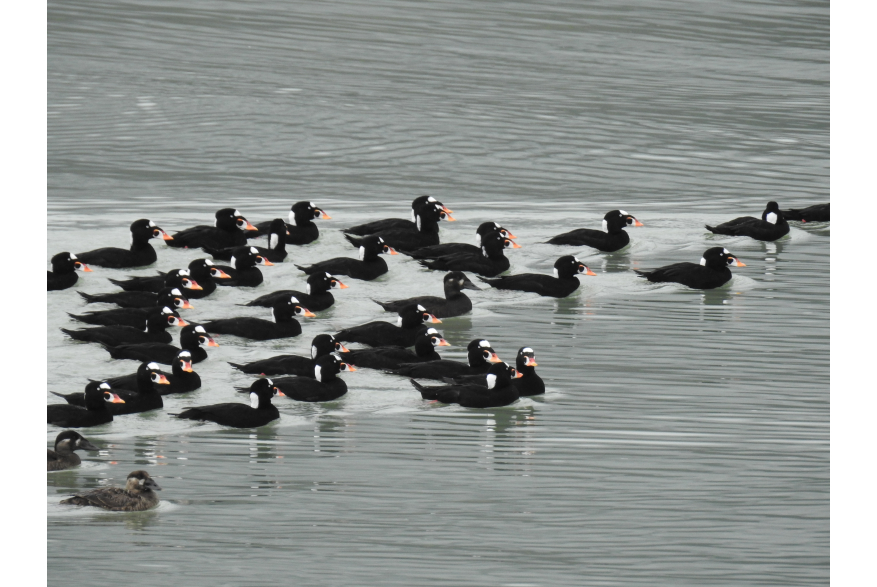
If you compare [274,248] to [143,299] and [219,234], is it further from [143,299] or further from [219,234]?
[143,299]

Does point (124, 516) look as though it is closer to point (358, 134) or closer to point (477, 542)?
point (477, 542)

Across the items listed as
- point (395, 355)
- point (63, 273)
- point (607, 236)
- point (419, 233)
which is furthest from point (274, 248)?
point (395, 355)

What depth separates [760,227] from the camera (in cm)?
1717

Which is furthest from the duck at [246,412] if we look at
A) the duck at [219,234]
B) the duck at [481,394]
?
the duck at [219,234]

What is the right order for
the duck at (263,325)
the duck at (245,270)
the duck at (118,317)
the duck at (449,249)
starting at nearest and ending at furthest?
1. the duck at (263,325)
2. the duck at (118,317)
3. the duck at (245,270)
4. the duck at (449,249)

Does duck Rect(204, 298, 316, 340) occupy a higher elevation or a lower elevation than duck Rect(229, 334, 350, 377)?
higher

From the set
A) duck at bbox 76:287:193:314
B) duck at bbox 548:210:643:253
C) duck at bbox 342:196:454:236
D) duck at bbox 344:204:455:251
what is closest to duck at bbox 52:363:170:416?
duck at bbox 76:287:193:314

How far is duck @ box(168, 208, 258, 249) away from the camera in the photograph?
1619cm

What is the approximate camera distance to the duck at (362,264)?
14.9 m

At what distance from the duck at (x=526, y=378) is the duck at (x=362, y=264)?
13.4ft

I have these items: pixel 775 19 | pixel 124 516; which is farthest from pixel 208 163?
pixel 775 19

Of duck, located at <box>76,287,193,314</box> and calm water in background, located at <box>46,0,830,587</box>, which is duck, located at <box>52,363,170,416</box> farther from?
duck, located at <box>76,287,193,314</box>

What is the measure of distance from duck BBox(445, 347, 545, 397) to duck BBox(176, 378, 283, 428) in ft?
5.62

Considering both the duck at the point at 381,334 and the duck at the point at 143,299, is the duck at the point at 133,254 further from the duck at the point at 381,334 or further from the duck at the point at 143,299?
the duck at the point at 381,334
